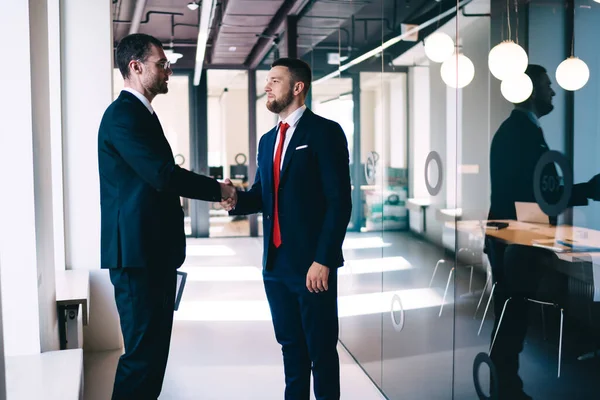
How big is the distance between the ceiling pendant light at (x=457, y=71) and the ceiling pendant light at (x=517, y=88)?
28 cm

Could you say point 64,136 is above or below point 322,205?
above

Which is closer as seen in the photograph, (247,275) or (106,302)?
(106,302)

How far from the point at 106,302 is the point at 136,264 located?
234 cm

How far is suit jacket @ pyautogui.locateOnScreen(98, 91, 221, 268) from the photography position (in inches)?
98.0

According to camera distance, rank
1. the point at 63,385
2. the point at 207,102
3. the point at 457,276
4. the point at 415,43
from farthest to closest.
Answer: the point at 207,102
the point at 415,43
the point at 457,276
the point at 63,385

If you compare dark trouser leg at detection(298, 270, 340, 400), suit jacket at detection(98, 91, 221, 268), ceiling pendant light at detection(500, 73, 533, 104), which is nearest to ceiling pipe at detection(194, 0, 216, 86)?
suit jacket at detection(98, 91, 221, 268)

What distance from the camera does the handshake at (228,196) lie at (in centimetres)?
295

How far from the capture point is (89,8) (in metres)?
4.60

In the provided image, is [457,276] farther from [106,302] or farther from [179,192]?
[106,302]

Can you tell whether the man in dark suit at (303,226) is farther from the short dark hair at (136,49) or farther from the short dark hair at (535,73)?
the short dark hair at (535,73)

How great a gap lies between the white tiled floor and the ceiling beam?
3182mm

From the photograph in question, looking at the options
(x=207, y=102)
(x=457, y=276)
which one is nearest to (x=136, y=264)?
(x=457, y=276)

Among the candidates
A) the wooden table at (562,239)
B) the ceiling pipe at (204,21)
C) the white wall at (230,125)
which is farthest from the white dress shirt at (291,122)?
the white wall at (230,125)

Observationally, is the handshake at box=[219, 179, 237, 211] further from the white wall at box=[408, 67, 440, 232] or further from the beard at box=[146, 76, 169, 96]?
the white wall at box=[408, 67, 440, 232]
